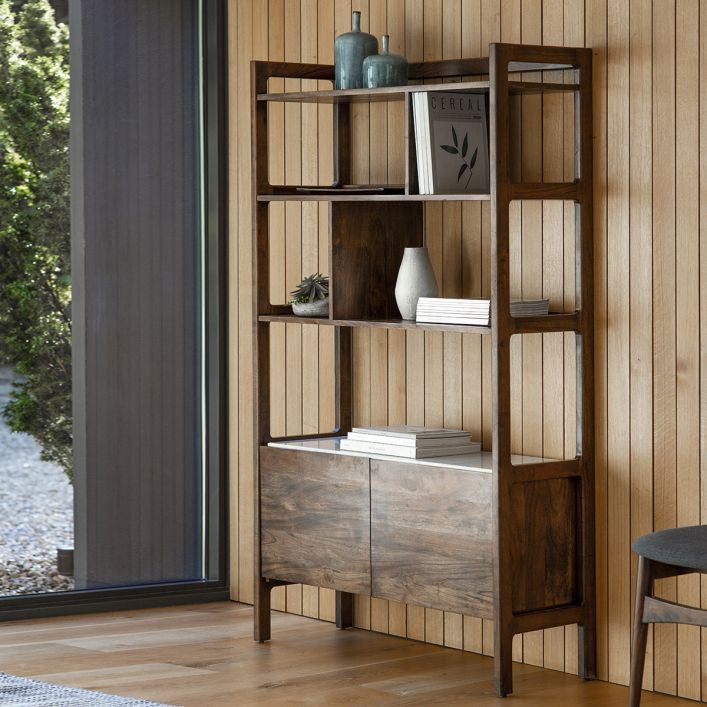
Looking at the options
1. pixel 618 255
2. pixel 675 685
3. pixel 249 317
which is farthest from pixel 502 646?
pixel 249 317

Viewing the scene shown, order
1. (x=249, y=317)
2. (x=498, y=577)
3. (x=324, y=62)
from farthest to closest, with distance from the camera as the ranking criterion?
(x=249, y=317), (x=324, y=62), (x=498, y=577)

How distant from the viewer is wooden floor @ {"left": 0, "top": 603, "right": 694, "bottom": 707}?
3969 mm

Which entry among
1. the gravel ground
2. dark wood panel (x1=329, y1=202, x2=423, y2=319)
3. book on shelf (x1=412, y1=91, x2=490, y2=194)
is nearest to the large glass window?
the gravel ground

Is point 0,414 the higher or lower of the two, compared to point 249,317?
lower

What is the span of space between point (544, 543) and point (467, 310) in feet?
2.23

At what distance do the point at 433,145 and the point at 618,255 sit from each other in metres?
0.60

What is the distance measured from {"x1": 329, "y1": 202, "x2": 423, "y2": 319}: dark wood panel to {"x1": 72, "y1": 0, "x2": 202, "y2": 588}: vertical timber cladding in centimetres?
101

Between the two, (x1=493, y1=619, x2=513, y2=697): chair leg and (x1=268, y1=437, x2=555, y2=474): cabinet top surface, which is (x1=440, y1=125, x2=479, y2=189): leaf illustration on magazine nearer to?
(x1=268, y1=437, x2=555, y2=474): cabinet top surface

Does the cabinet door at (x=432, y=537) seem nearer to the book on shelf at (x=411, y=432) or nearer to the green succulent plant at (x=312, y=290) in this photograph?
the book on shelf at (x=411, y=432)

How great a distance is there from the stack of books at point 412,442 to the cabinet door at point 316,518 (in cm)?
6

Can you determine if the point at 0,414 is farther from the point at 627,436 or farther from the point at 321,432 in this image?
the point at 627,436

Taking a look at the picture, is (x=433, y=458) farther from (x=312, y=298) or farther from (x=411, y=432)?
(x=312, y=298)

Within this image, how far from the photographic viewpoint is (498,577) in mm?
3936

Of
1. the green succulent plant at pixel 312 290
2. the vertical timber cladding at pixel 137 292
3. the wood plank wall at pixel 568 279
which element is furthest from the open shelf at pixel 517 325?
the vertical timber cladding at pixel 137 292
